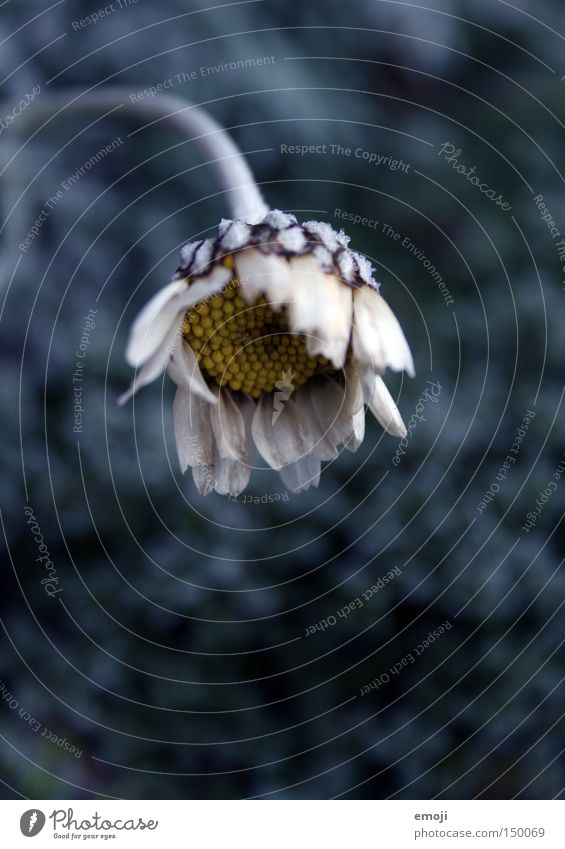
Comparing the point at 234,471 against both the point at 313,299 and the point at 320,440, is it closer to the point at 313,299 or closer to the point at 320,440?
the point at 320,440

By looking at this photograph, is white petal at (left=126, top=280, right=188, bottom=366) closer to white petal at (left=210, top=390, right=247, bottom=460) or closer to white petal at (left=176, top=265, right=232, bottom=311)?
white petal at (left=176, top=265, right=232, bottom=311)

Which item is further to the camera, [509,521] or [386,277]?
[386,277]

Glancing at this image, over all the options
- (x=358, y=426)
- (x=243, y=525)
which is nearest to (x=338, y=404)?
(x=358, y=426)

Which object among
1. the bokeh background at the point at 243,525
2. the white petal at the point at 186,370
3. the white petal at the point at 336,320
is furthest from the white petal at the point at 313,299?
the bokeh background at the point at 243,525

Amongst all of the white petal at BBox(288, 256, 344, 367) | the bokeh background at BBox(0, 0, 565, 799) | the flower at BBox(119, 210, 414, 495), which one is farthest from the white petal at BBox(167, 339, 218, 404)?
the bokeh background at BBox(0, 0, 565, 799)

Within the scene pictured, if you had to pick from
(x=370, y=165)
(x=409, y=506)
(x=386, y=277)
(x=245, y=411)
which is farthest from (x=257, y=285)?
(x=370, y=165)

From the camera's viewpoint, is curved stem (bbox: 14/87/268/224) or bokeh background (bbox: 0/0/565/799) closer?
curved stem (bbox: 14/87/268/224)

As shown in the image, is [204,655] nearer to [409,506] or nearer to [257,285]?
[409,506]
